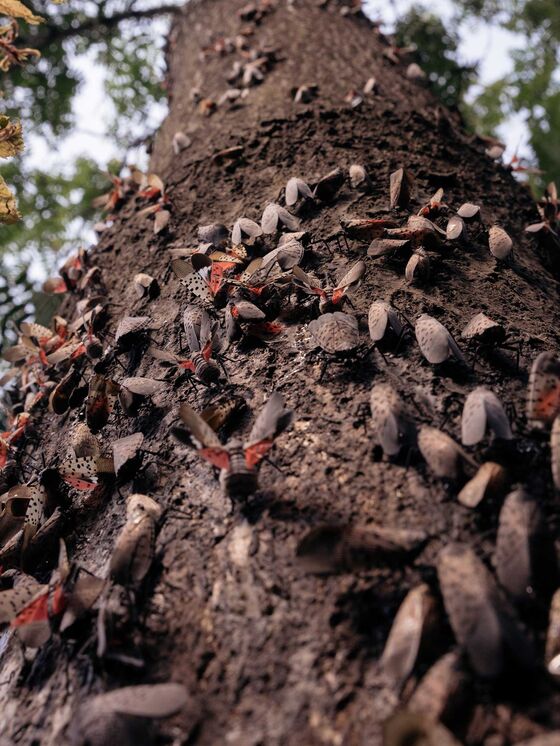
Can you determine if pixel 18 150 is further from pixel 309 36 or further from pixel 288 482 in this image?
pixel 309 36

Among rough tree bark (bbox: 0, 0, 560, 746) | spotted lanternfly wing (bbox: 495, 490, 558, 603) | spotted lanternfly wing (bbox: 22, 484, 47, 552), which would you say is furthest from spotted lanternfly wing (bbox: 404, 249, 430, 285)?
spotted lanternfly wing (bbox: 22, 484, 47, 552)

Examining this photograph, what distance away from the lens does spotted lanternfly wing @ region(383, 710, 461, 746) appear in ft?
1.75

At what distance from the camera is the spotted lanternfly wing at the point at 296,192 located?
1.38m

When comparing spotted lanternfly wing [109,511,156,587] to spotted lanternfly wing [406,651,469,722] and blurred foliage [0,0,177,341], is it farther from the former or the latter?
blurred foliage [0,0,177,341]

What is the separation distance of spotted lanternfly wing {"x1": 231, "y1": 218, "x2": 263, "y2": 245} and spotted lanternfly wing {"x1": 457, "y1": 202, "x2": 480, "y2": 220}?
1.45 ft

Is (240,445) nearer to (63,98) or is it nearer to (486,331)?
(486,331)

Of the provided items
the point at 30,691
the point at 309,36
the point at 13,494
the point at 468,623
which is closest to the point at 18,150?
the point at 13,494

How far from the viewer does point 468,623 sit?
1.95ft

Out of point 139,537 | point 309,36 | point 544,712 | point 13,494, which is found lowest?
point 13,494

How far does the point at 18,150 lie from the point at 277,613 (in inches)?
43.1

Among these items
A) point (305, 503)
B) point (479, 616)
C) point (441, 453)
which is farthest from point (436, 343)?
point (479, 616)

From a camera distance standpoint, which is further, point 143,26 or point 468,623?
point 143,26

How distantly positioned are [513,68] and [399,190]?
5565 millimetres

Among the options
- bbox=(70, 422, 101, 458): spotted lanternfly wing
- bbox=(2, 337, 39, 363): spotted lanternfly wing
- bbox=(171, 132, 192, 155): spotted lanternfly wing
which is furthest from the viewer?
bbox=(171, 132, 192, 155): spotted lanternfly wing
